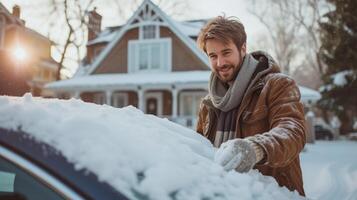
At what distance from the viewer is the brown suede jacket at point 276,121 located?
1.83 m

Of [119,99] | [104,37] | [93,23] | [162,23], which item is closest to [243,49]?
[162,23]

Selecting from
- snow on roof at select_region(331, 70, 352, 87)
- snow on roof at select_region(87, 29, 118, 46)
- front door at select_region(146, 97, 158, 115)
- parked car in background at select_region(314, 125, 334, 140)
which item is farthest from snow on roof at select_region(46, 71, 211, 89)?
parked car in background at select_region(314, 125, 334, 140)

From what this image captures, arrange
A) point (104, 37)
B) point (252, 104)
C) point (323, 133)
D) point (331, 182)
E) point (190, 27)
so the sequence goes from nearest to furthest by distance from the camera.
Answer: point (252, 104) < point (331, 182) < point (190, 27) < point (104, 37) < point (323, 133)

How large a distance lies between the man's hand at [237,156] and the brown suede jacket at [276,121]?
0.44 ft

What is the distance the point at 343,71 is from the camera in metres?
24.5

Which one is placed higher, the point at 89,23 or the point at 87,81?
the point at 89,23

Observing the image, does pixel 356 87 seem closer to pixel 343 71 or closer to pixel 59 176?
pixel 343 71

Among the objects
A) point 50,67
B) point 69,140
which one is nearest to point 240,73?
point 69,140

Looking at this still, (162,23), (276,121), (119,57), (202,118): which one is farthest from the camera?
(119,57)

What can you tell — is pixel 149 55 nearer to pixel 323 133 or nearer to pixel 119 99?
pixel 119 99

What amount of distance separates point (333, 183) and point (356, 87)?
15.5 m

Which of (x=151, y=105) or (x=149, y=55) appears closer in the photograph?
(x=149, y=55)

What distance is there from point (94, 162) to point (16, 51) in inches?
874

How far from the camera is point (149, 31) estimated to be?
22641mm
